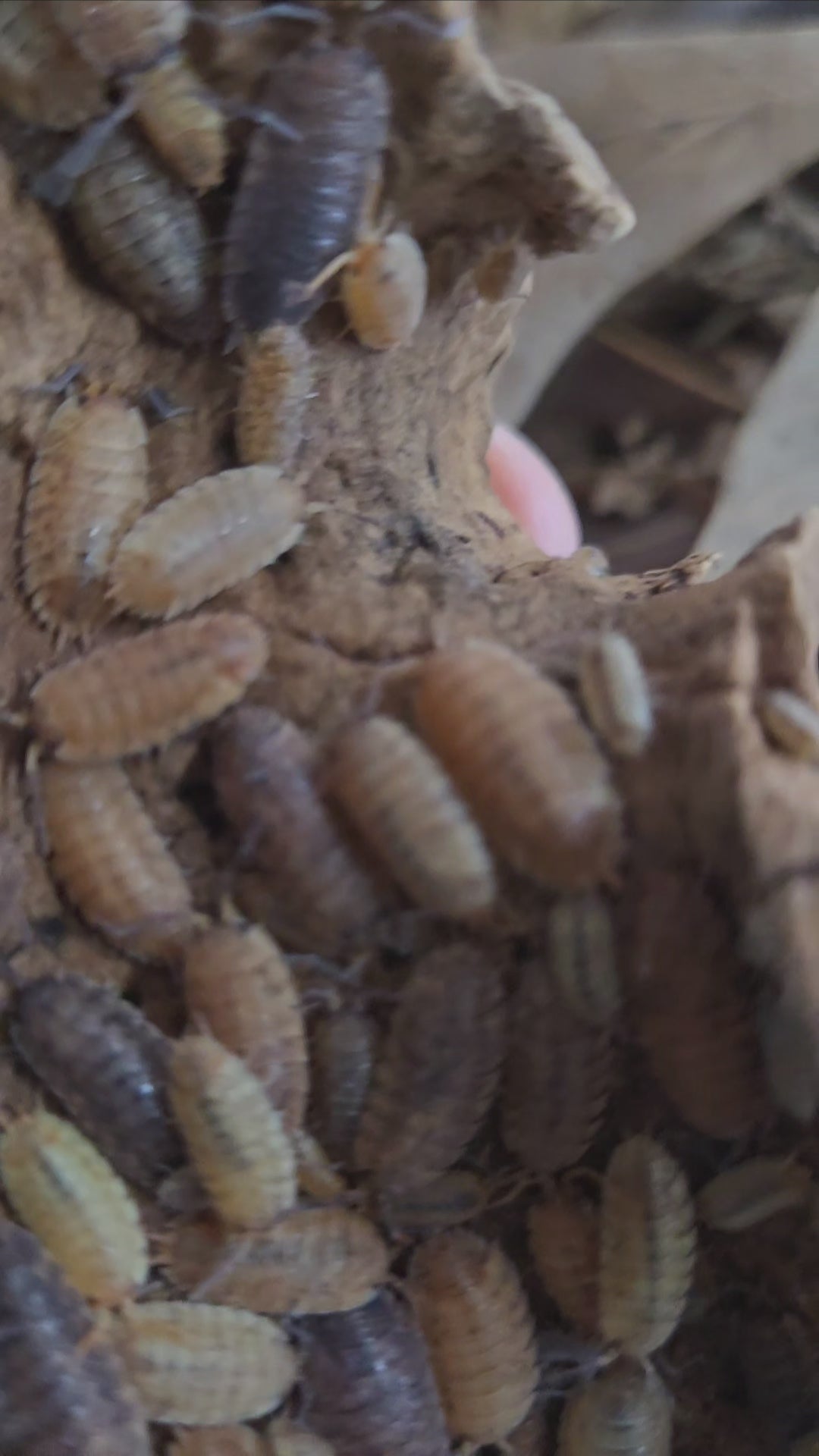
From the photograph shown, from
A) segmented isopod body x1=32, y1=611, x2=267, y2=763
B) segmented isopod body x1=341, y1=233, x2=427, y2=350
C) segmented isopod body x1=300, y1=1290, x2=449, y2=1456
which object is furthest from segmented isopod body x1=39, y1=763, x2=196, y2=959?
segmented isopod body x1=341, y1=233, x2=427, y2=350

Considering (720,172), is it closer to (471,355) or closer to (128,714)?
(471,355)

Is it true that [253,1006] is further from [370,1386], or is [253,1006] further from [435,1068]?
[370,1386]

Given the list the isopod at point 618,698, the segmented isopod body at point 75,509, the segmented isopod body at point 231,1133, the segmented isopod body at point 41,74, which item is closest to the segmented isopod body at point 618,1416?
the segmented isopod body at point 231,1133

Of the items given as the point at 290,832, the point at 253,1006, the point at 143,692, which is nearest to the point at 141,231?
the point at 143,692

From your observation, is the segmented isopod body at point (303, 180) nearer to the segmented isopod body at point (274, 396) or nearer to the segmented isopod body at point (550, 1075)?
the segmented isopod body at point (274, 396)

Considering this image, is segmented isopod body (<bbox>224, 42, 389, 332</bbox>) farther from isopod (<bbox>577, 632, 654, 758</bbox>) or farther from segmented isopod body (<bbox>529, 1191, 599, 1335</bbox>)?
segmented isopod body (<bbox>529, 1191, 599, 1335</bbox>)

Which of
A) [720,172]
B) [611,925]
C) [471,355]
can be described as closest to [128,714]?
[611,925]
